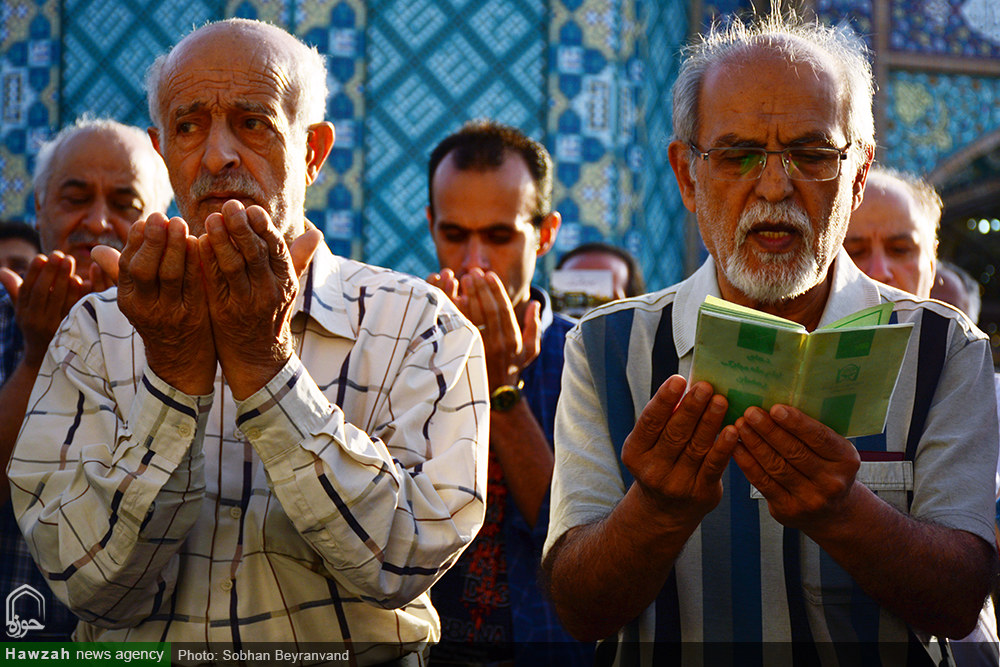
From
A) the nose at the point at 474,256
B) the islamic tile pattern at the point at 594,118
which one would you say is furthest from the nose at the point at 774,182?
the islamic tile pattern at the point at 594,118

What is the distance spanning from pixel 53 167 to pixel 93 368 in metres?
1.55

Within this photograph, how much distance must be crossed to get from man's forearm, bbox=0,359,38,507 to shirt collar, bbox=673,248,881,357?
1.85 metres

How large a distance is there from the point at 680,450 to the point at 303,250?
98 centimetres

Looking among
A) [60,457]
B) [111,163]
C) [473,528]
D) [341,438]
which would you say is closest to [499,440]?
[473,528]

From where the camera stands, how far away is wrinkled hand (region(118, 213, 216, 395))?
197 centimetres

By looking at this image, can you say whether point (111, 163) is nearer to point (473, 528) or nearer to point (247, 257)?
point (247, 257)

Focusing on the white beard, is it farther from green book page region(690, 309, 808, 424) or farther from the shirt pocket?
green book page region(690, 309, 808, 424)

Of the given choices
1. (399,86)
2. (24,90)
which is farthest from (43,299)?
(24,90)

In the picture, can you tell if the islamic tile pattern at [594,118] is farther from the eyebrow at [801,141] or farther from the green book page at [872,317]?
the green book page at [872,317]

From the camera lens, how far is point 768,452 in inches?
73.2

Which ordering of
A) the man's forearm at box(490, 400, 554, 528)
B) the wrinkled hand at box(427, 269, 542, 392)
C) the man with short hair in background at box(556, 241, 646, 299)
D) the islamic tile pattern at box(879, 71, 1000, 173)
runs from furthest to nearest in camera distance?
1. the islamic tile pattern at box(879, 71, 1000, 173)
2. the man with short hair in background at box(556, 241, 646, 299)
3. the wrinkled hand at box(427, 269, 542, 392)
4. the man's forearm at box(490, 400, 554, 528)

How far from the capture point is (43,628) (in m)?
2.85

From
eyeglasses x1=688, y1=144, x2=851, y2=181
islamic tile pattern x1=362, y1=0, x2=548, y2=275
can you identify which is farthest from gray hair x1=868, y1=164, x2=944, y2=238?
islamic tile pattern x1=362, y1=0, x2=548, y2=275

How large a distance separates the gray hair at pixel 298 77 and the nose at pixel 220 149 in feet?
0.58
